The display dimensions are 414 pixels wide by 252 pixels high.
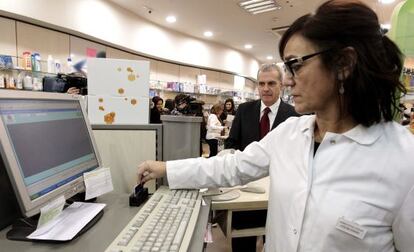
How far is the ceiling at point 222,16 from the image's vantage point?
4.50 metres

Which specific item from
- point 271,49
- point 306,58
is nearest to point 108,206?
point 306,58

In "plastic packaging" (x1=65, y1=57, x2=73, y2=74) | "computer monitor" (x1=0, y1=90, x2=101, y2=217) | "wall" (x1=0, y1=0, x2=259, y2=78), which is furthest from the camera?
"plastic packaging" (x1=65, y1=57, x2=73, y2=74)

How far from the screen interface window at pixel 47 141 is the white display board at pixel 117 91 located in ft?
1.06

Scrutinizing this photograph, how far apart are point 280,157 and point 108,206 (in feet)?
2.09

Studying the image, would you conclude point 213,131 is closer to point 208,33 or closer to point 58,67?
point 208,33

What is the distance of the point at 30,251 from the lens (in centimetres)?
66

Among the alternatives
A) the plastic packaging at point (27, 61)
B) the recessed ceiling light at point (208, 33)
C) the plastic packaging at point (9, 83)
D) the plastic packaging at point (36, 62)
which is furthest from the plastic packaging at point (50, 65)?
the recessed ceiling light at point (208, 33)

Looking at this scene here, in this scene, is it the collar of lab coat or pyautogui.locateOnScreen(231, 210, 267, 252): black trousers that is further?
pyautogui.locateOnScreen(231, 210, 267, 252): black trousers

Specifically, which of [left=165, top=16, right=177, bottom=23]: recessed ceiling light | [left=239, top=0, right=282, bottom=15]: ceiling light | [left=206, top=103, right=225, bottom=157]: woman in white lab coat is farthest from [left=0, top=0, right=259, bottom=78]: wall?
[left=239, top=0, right=282, bottom=15]: ceiling light

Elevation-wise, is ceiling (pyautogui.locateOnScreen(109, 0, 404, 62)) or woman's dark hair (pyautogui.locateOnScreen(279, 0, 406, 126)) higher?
ceiling (pyautogui.locateOnScreen(109, 0, 404, 62))

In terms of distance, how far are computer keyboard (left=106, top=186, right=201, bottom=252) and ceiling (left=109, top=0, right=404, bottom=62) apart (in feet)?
12.1

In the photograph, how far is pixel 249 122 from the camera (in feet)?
7.57

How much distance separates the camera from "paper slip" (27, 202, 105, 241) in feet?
2.31

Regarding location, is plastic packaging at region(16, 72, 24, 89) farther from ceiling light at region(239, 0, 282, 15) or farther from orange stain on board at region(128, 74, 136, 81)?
ceiling light at region(239, 0, 282, 15)
